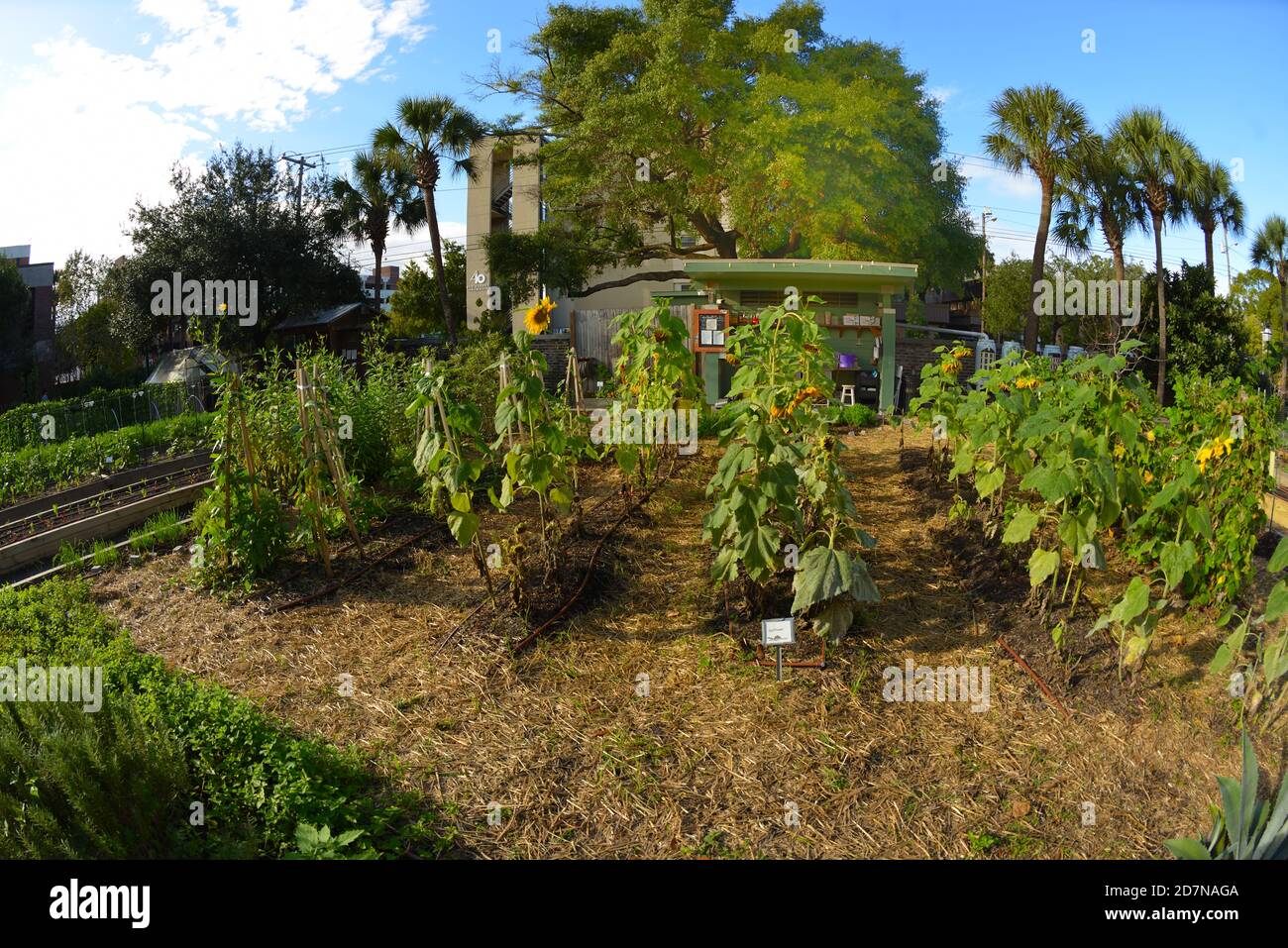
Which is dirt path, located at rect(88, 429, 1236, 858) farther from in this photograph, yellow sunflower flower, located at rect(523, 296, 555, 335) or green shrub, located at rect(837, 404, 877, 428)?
green shrub, located at rect(837, 404, 877, 428)

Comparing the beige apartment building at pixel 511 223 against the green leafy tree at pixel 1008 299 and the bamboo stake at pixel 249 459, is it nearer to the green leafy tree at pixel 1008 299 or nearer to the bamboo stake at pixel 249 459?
the bamboo stake at pixel 249 459

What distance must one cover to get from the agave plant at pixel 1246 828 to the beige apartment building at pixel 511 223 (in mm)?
20083

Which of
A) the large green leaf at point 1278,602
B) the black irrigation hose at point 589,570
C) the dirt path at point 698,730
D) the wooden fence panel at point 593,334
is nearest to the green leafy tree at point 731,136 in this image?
the wooden fence panel at point 593,334

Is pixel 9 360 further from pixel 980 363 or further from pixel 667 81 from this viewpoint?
pixel 980 363

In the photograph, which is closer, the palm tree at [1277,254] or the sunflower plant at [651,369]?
the sunflower plant at [651,369]

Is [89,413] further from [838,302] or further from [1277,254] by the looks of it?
[1277,254]

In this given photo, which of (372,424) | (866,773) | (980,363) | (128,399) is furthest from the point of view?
(980,363)

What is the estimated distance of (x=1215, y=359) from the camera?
17328 millimetres

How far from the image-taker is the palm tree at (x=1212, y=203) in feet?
57.6

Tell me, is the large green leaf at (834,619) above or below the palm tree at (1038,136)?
below

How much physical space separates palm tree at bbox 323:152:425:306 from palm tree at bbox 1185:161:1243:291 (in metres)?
17.6

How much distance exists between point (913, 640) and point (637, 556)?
1858mm

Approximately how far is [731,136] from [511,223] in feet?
43.0
